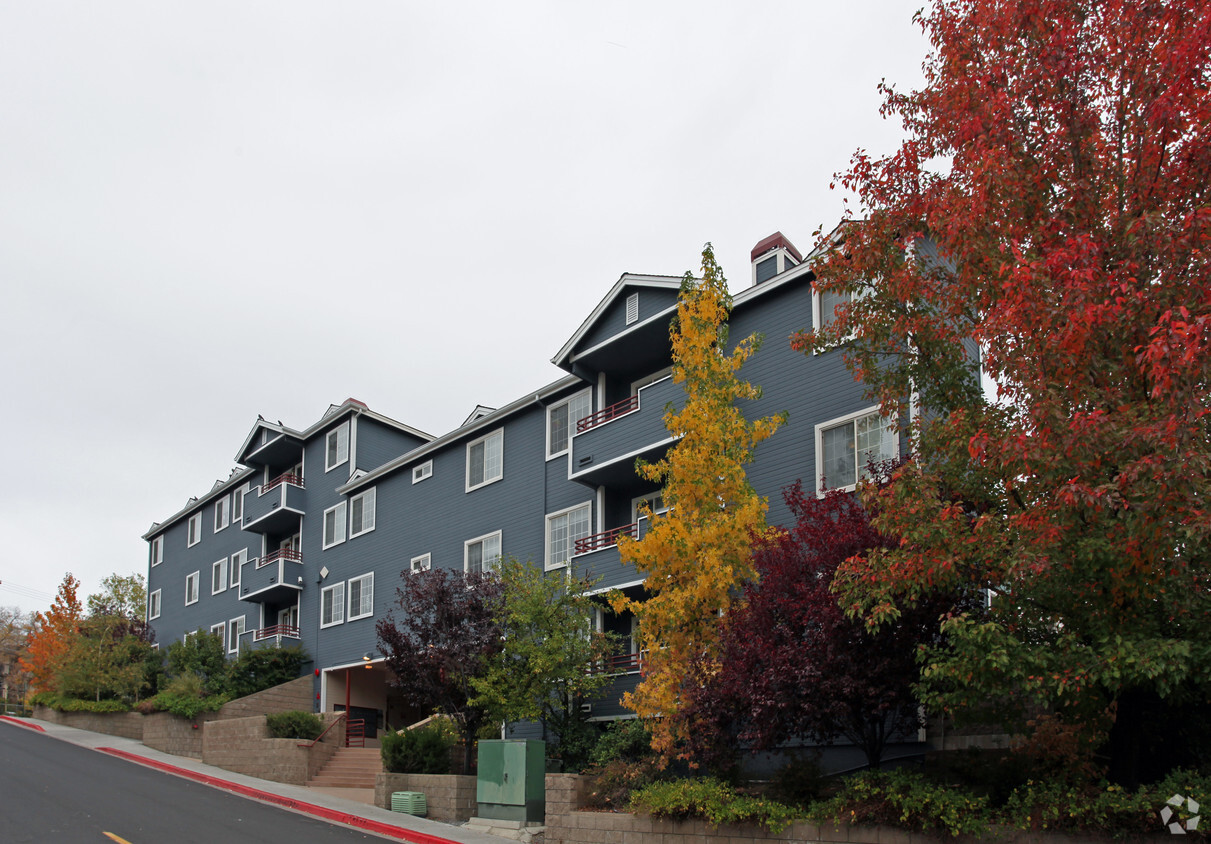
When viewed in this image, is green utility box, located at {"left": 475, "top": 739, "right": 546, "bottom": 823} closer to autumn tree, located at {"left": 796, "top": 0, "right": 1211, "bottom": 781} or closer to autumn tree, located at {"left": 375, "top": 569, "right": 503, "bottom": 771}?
autumn tree, located at {"left": 375, "top": 569, "right": 503, "bottom": 771}

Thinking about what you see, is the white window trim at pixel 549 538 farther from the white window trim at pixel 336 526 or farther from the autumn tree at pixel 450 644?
the white window trim at pixel 336 526

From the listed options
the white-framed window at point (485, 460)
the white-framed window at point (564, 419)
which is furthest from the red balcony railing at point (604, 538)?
the white-framed window at point (485, 460)

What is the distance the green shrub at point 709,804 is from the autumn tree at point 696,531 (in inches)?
32.7

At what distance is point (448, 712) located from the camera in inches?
910

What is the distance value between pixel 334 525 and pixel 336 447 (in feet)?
10.8

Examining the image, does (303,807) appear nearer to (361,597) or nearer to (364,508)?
(361,597)

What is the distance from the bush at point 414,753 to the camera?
76.5 feet

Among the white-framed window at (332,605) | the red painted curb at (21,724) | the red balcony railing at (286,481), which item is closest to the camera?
the white-framed window at (332,605)

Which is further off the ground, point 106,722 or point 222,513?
point 222,513

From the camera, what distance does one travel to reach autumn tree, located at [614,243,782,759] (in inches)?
691

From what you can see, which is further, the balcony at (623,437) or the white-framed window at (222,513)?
Answer: the white-framed window at (222,513)

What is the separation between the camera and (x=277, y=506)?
4125 cm

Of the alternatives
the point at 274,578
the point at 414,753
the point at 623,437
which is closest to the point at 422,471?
the point at 274,578

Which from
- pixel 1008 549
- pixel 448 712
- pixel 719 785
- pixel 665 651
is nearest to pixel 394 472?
pixel 448 712
